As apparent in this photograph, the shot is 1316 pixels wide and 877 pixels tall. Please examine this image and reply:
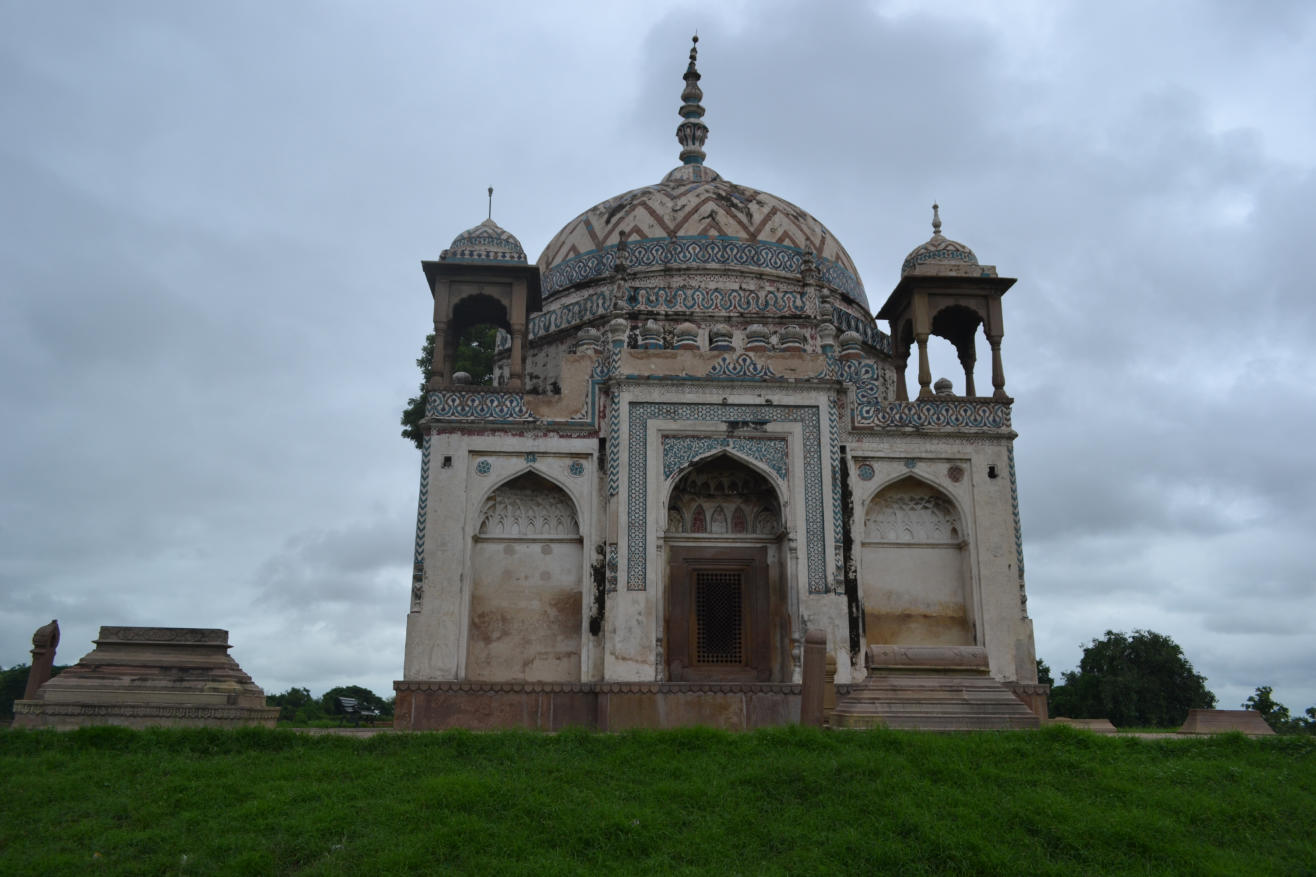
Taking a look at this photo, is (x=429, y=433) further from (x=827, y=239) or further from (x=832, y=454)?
(x=827, y=239)

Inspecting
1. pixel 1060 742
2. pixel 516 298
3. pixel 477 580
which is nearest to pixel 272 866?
pixel 1060 742

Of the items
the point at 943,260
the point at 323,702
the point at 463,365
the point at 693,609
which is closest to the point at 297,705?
the point at 323,702

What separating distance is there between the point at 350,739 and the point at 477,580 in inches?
199

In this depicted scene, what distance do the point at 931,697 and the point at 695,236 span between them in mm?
11070

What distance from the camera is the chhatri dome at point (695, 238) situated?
19.7 metres

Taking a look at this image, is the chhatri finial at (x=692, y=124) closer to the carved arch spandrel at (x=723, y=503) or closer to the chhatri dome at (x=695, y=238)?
the chhatri dome at (x=695, y=238)

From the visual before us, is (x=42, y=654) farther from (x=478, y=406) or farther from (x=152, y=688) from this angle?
(x=478, y=406)

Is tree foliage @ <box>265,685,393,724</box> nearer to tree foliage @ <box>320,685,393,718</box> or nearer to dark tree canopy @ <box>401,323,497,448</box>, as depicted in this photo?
tree foliage @ <box>320,685,393,718</box>

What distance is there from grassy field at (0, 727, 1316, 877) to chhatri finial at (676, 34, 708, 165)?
52.3 ft

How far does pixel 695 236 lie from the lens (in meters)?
19.8

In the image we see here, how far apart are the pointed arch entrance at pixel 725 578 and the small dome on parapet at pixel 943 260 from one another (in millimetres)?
4793

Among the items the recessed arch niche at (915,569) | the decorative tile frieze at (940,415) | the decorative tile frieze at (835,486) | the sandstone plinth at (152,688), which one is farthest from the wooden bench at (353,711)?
the decorative tile frieze at (940,415)

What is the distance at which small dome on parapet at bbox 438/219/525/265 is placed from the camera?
55.4 feet

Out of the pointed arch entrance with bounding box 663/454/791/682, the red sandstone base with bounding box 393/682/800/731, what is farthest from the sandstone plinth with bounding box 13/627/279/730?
the pointed arch entrance with bounding box 663/454/791/682
